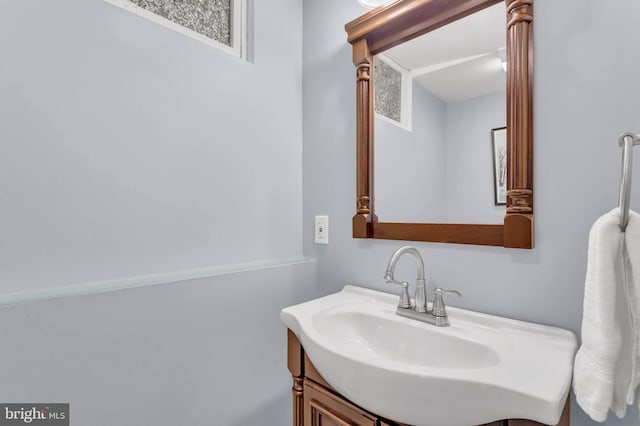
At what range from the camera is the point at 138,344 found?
89 cm

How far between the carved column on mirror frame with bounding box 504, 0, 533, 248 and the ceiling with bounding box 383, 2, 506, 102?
0.17 feet

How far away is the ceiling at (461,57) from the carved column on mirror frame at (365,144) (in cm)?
13

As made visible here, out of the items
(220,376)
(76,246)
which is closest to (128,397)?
(220,376)

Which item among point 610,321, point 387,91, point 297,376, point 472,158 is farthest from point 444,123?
point 297,376

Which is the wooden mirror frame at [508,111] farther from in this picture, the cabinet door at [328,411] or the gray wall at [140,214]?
the cabinet door at [328,411]

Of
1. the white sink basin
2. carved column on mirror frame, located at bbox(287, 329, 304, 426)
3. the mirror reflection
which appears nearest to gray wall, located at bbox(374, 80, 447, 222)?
the mirror reflection

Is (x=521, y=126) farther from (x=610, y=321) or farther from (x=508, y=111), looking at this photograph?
(x=610, y=321)

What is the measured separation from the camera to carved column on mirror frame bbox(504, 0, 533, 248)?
33.2 inches

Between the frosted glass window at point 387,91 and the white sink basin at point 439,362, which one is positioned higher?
the frosted glass window at point 387,91

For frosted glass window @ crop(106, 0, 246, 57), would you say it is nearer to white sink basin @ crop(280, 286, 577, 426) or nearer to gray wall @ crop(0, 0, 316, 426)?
gray wall @ crop(0, 0, 316, 426)

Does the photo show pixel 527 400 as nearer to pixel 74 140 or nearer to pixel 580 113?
pixel 580 113

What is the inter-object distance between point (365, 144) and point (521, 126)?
51 cm

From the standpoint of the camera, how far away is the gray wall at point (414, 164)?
106cm

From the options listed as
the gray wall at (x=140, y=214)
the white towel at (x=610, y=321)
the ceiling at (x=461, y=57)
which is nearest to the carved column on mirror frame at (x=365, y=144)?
the ceiling at (x=461, y=57)
